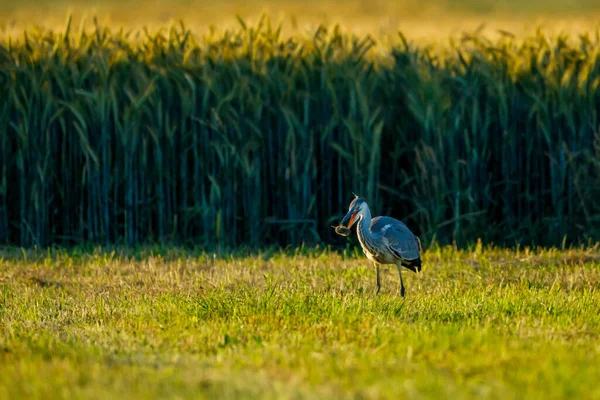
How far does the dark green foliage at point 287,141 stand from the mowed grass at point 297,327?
3.23ft

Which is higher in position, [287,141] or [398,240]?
[287,141]

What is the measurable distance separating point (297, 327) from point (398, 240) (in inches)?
63.0

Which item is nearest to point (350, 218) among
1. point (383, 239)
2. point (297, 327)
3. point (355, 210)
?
point (355, 210)

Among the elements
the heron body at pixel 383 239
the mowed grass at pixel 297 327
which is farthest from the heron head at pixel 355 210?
the mowed grass at pixel 297 327

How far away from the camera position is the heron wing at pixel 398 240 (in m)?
7.82

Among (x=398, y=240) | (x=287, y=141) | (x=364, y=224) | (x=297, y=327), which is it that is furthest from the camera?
(x=287, y=141)

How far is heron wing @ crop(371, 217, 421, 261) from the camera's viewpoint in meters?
7.82

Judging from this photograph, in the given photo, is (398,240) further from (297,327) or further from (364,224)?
(297,327)

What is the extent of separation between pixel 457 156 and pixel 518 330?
15.5 feet

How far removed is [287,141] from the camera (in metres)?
10.8

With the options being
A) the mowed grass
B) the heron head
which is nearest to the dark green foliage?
the mowed grass

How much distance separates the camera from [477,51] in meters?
11.2

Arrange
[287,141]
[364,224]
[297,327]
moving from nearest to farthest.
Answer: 1. [297,327]
2. [364,224]
3. [287,141]

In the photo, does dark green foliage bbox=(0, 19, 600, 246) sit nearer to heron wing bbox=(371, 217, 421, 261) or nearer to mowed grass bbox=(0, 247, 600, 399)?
mowed grass bbox=(0, 247, 600, 399)
